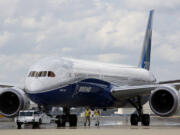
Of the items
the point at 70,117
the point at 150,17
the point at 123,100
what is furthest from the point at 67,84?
the point at 150,17

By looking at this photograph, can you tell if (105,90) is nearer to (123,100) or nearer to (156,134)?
(123,100)

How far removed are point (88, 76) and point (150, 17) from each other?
12.3 meters

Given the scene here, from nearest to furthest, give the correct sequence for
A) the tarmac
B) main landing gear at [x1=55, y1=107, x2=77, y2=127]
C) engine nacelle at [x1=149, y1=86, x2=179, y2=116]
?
1. the tarmac
2. engine nacelle at [x1=149, y1=86, x2=179, y2=116]
3. main landing gear at [x1=55, y1=107, x2=77, y2=127]

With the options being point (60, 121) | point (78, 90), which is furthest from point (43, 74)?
point (60, 121)

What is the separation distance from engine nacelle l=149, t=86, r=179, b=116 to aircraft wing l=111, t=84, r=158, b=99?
941mm

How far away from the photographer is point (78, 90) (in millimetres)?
30031

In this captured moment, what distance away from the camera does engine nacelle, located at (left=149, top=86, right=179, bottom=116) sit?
2905 centimetres

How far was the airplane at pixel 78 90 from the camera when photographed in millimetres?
28375

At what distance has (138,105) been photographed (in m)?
35.0

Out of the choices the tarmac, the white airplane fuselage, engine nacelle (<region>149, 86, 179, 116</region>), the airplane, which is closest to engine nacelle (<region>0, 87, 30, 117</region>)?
the airplane

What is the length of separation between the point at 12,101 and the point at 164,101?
8.74 meters

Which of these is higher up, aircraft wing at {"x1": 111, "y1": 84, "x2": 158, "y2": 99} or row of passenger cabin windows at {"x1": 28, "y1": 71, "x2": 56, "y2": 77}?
row of passenger cabin windows at {"x1": 28, "y1": 71, "x2": 56, "y2": 77}

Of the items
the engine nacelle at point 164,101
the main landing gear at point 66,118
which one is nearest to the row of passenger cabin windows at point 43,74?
the main landing gear at point 66,118

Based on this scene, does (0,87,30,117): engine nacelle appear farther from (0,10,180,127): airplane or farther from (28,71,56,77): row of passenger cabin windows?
(28,71,56,77): row of passenger cabin windows
